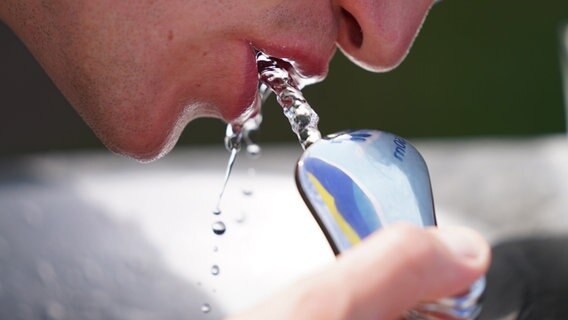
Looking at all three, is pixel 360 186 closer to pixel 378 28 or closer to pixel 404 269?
pixel 404 269

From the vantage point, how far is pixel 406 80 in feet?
9.89

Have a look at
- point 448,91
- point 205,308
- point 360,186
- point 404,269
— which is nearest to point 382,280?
point 404,269

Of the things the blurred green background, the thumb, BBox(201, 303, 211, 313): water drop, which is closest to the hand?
the thumb

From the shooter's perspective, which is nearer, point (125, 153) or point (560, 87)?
point (125, 153)

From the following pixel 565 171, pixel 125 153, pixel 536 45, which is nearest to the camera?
pixel 125 153

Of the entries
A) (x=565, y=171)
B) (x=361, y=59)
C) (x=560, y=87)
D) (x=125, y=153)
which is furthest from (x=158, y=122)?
(x=560, y=87)

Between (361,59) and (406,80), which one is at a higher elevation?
(406,80)

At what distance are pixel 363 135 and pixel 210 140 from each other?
2.44 m

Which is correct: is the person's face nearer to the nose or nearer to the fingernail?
the nose

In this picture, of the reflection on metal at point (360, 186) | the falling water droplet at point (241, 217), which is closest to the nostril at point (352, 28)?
the reflection on metal at point (360, 186)

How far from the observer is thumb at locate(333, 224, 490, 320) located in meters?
0.38

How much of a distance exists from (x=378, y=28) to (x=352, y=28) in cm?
4

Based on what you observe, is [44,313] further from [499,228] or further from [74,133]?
[74,133]

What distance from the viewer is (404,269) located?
38 centimetres
